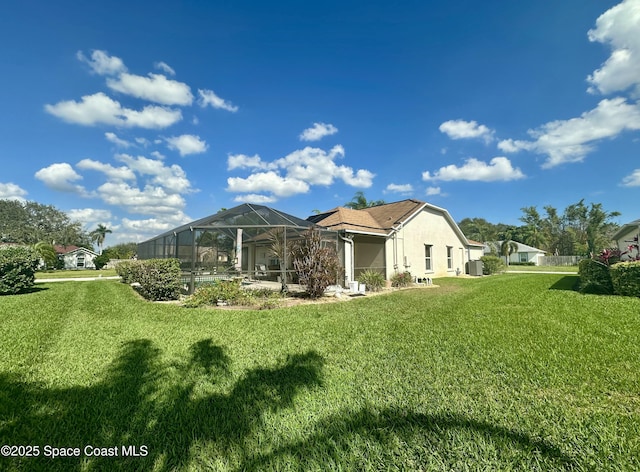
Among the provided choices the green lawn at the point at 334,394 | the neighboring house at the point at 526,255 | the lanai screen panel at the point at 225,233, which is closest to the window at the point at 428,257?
the lanai screen panel at the point at 225,233

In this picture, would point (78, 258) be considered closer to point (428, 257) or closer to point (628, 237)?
point (428, 257)

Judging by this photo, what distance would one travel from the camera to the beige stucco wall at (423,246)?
1686 centimetres

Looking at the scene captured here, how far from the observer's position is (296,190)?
31234mm

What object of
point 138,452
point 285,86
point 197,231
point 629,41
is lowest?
point 138,452

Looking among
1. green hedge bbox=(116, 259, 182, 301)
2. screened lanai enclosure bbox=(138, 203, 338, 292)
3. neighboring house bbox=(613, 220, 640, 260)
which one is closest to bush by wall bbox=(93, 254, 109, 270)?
screened lanai enclosure bbox=(138, 203, 338, 292)

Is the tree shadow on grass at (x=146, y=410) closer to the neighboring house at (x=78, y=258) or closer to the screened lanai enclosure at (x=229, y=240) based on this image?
the screened lanai enclosure at (x=229, y=240)

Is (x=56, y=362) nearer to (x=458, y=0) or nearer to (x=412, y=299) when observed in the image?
(x=412, y=299)

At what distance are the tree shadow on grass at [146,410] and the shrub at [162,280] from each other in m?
7.10

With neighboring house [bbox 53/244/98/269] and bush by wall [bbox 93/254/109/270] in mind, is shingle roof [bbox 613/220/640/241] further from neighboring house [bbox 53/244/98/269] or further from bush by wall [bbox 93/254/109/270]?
neighboring house [bbox 53/244/98/269]

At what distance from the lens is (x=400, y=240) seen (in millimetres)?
17203

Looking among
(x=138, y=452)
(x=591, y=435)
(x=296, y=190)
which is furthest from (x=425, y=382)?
(x=296, y=190)

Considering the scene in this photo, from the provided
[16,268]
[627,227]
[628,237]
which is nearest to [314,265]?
[16,268]

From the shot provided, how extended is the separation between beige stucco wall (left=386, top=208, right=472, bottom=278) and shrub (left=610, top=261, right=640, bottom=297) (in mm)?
9174

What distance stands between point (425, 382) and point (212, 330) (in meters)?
4.52
